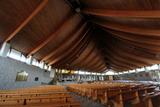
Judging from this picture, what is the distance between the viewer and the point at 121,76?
1561 inches

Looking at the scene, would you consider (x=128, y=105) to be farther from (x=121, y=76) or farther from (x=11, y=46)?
(x=121, y=76)

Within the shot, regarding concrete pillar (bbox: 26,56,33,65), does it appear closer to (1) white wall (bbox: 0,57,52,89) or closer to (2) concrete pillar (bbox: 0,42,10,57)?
(1) white wall (bbox: 0,57,52,89)

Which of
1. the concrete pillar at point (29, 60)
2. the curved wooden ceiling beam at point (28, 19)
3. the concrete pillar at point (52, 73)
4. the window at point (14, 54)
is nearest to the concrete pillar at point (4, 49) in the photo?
the window at point (14, 54)

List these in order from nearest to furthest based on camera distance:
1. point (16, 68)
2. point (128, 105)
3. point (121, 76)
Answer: point (128, 105) → point (16, 68) → point (121, 76)

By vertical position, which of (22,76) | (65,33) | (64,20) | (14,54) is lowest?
(22,76)

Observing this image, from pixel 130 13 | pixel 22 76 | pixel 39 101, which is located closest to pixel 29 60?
pixel 22 76

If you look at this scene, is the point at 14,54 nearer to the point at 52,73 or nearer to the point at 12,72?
the point at 12,72

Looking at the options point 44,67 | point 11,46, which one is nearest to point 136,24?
point 11,46

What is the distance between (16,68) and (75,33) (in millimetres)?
6309

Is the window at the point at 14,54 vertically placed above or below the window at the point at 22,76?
above

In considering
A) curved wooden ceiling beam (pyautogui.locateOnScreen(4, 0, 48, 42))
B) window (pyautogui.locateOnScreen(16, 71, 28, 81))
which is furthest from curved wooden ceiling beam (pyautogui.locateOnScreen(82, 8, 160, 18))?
window (pyautogui.locateOnScreen(16, 71, 28, 81))

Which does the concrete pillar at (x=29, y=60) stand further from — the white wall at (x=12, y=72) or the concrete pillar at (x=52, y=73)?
the concrete pillar at (x=52, y=73)

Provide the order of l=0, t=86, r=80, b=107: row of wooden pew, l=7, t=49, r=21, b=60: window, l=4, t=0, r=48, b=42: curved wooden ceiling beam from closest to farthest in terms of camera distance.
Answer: l=0, t=86, r=80, b=107: row of wooden pew, l=4, t=0, r=48, b=42: curved wooden ceiling beam, l=7, t=49, r=21, b=60: window

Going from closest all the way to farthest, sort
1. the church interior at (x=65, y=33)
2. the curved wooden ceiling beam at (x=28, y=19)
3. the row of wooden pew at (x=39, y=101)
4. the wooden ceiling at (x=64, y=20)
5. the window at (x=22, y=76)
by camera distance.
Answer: the row of wooden pew at (x=39, y=101) → the church interior at (x=65, y=33) → the wooden ceiling at (x=64, y=20) → the curved wooden ceiling beam at (x=28, y=19) → the window at (x=22, y=76)
